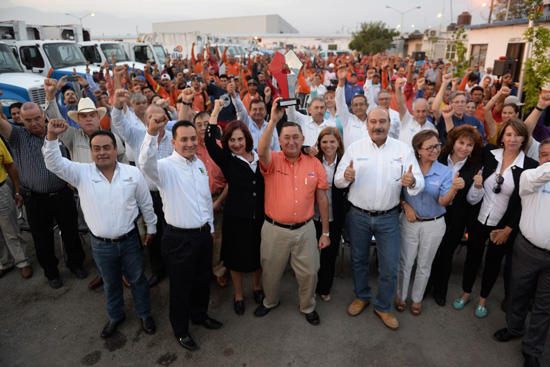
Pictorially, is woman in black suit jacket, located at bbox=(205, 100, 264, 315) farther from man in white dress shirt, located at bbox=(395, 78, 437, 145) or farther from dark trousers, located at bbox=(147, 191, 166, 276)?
man in white dress shirt, located at bbox=(395, 78, 437, 145)

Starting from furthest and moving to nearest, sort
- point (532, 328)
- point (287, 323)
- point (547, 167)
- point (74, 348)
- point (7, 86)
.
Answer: point (7, 86)
point (287, 323)
point (74, 348)
point (532, 328)
point (547, 167)

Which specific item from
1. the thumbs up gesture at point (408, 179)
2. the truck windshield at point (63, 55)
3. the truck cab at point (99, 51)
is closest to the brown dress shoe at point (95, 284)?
the thumbs up gesture at point (408, 179)

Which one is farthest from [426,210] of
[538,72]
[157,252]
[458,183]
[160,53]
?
[160,53]

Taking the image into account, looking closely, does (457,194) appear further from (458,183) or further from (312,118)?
(312,118)

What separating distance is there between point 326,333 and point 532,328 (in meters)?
1.81

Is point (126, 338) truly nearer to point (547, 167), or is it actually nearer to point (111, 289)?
point (111, 289)

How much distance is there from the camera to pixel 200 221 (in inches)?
125

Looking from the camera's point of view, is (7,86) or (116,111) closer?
(116,111)

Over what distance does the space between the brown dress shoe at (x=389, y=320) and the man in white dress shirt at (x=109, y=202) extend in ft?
8.12

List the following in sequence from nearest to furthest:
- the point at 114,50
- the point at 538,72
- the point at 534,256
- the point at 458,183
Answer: the point at 534,256, the point at 458,183, the point at 538,72, the point at 114,50

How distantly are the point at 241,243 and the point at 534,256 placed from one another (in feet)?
8.63

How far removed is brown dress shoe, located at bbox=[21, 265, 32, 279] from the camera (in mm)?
4473

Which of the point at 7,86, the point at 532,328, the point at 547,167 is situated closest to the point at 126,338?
the point at 532,328

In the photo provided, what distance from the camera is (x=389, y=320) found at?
3568 mm
